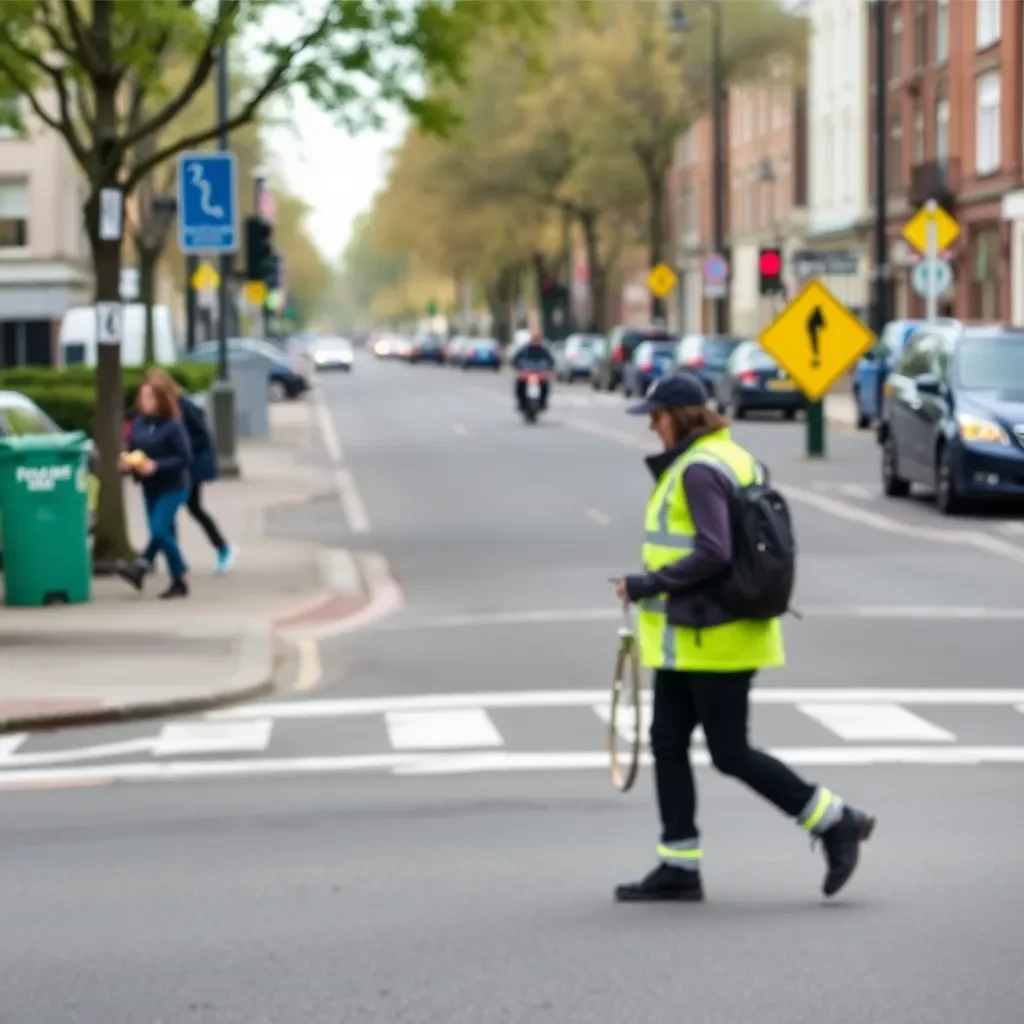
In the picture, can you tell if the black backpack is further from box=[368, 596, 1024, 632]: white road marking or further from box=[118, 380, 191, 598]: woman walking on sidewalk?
box=[118, 380, 191, 598]: woman walking on sidewalk

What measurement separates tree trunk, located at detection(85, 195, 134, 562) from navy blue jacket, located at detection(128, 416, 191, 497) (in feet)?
4.67

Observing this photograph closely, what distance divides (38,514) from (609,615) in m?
3.74

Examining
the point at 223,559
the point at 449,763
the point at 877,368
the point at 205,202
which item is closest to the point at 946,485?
the point at 205,202

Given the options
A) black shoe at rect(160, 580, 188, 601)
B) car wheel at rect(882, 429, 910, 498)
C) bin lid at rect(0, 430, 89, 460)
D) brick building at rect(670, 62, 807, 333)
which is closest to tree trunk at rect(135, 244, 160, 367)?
car wheel at rect(882, 429, 910, 498)

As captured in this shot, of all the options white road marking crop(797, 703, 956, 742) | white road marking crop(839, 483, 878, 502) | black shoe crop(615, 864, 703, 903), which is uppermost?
black shoe crop(615, 864, 703, 903)

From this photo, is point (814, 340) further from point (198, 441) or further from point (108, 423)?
point (198, 441)

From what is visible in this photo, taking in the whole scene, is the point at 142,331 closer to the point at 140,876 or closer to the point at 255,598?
the point at 255,598

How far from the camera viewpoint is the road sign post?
32031mm

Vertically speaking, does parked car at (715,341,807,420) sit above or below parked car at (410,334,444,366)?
above

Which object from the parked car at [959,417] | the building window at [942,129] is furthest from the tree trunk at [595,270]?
the parked car at [959,417]

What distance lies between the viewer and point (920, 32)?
68312mm

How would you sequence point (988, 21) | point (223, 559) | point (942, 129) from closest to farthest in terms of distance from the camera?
1. point (223, 559)
2. point (988, 21)
3. point (942, 129)

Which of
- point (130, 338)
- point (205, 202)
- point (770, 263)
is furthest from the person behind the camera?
point (130, 338)

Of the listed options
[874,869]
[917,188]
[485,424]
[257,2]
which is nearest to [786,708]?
[874,869]
